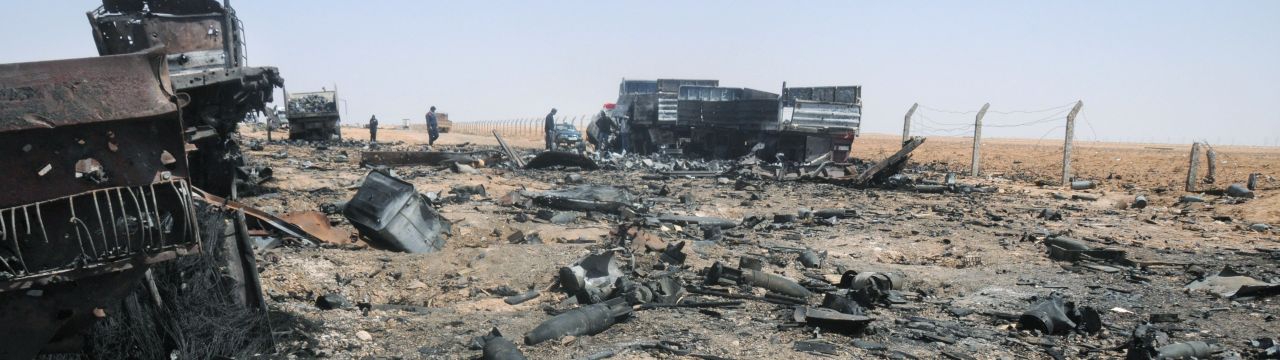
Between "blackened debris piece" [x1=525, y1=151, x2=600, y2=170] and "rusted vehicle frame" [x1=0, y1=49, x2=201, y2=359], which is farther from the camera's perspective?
"blackened debris piece" [x1=525, y1=151, x2=600, y2=170]

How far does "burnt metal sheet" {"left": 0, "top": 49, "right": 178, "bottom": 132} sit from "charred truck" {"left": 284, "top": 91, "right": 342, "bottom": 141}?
78.9 feet

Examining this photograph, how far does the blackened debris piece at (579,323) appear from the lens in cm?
496

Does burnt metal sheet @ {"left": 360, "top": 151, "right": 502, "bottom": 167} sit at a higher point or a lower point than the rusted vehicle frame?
lower

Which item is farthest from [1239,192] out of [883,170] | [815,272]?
[815,272]

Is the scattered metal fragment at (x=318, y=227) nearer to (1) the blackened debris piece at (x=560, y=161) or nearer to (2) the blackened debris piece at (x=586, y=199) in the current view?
(2) the blackened debris piece at (x=586, y=199)

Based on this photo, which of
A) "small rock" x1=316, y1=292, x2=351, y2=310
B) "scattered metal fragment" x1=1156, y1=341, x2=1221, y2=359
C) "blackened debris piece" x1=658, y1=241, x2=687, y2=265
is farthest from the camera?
"blackened debris piece" x1=658, y1=241, x2=687, y2=265

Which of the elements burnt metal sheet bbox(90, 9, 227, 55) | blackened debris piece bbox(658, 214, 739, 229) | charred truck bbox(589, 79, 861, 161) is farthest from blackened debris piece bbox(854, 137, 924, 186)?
burnt metal sheet bbox(90, 9, 227, 55)

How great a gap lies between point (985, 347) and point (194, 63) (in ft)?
33.0

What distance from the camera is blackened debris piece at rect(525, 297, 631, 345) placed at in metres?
4.96

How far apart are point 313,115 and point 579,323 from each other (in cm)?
→ 2375

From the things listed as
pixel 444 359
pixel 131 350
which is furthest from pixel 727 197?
pixel 131 350

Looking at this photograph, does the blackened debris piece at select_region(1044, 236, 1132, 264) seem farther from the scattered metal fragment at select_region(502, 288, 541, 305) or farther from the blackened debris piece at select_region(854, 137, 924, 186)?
the blackened debris piece at select_region(854, 137, 924, 186)

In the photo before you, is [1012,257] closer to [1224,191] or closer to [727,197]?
[727,197]

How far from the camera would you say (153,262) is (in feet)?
11.7
